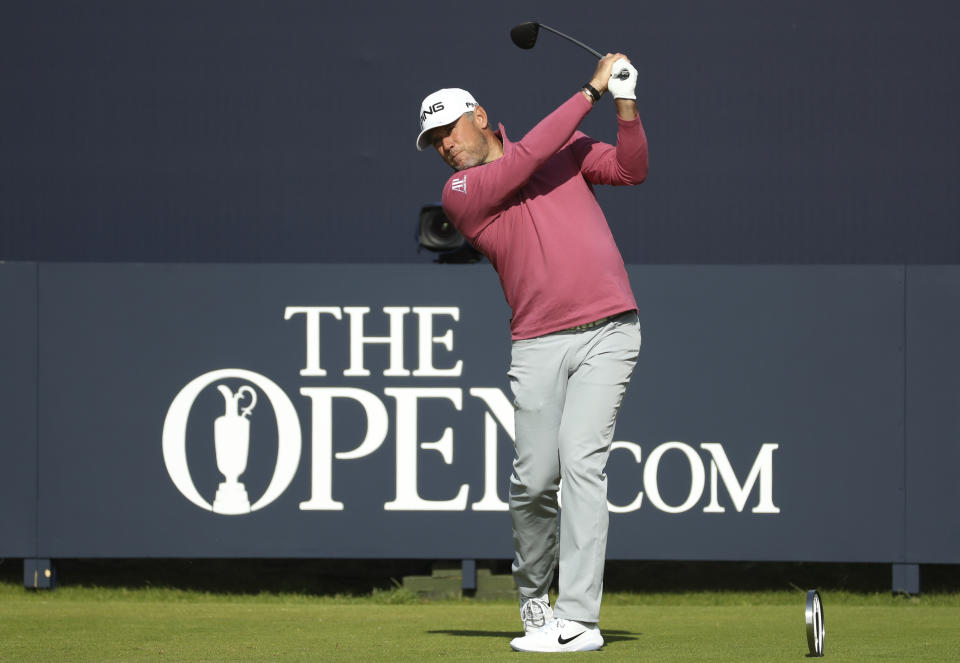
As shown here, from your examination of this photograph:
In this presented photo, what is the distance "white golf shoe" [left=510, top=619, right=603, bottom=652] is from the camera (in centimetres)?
393

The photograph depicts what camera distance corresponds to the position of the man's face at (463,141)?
13.6 ft

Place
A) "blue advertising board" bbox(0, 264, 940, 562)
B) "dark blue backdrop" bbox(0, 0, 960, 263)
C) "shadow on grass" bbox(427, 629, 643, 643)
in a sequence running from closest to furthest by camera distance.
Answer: "shadow on grass" bbox(427, 629, 643, 643) < "blue advertising board" bbox(0, 264, 940, 562) < "dark blue backdrop" bbox(0, 0, 960, 263)

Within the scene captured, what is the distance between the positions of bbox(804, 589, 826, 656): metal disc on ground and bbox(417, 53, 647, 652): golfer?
0.60 metres

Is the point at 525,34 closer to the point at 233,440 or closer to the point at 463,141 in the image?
the point at 463,141

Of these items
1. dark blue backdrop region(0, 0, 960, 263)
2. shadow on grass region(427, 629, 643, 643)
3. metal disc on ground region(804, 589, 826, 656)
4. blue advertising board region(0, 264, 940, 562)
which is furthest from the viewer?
dark blue backdrop region(0, 0, 960, 263)

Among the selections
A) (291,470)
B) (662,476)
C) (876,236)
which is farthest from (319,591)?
(876,236)

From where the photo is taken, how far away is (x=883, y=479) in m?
6.06

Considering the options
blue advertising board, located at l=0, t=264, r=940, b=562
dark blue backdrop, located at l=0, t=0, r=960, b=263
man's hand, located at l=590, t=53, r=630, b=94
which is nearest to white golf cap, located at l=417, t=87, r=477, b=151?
man's hand, located at l=590, t=53, r=630, b=94

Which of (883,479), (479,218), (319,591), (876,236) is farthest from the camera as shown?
(876,236)

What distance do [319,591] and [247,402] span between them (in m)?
0.98

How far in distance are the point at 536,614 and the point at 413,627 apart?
1.00 metres

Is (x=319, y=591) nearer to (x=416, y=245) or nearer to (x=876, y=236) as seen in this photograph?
(x=416, y=245)

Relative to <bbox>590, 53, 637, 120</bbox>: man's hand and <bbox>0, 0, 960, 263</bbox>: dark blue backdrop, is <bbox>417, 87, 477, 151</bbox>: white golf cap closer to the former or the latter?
<bbox>590, 53, 637, 120</bbox>: man's hand

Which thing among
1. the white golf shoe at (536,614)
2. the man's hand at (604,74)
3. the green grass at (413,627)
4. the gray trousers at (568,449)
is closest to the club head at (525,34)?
the man's hand at (604,74)
